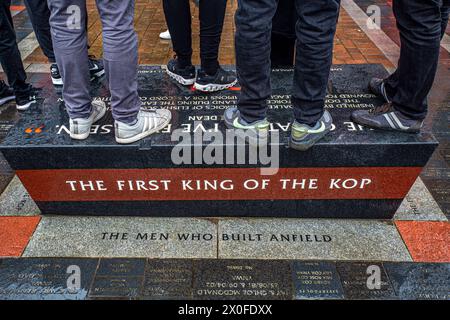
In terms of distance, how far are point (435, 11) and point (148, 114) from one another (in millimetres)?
1455

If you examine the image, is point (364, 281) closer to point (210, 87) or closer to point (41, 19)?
point (210, 87)

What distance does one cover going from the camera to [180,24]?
2230 mm

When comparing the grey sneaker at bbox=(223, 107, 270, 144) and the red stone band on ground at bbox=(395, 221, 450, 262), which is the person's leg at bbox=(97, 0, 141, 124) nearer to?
the grey sneaker at bbox=(223, 107, 270, 144)

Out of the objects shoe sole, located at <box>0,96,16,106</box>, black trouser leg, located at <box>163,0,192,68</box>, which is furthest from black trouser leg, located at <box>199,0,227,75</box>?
shoe sole, located at <box>0,96,16,106</box>

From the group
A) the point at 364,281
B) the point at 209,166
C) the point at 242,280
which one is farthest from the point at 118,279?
the point at 364,281

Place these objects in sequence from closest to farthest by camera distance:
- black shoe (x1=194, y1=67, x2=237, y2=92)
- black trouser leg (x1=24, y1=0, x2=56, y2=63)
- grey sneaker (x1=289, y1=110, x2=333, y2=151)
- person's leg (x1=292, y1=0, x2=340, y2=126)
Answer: person's leg (x1=292, y1=0, x2=340, y2=126) → grey sneaker (x1=289, y1=110, x2=333, y2=151) → black shoe (x1=194, y1=67, x2=237, y2=92) → black trouser leg (x1=24, y1=0, x2=56, y2=63)

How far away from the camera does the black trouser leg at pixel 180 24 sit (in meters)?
2.16

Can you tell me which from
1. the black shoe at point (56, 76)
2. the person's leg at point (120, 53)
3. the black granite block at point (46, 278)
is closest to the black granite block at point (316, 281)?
the black granite block at point (46, 278)

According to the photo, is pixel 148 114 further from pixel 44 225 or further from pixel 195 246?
pixel 44 225

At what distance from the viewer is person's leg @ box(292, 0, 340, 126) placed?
1615mm

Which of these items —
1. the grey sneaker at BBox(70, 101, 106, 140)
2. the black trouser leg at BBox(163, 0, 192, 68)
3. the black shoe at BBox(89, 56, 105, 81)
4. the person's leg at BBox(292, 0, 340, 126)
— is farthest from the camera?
the black shoe at BBox(89, 56, 105, 81)

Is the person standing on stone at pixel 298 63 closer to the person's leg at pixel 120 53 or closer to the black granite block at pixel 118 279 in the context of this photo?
the person's leg at pixel 120 53

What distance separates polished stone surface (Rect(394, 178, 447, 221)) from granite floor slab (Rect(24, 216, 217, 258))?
Answer: 1120mm

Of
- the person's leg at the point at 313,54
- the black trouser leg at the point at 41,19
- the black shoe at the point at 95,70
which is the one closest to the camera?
the person's leg at the point at 313,54
